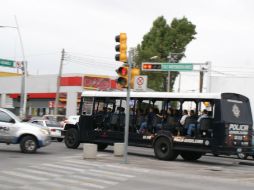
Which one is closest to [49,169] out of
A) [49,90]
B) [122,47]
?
[122,47]

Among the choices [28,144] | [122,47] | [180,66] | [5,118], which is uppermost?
[180,66]

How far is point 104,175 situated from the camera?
49.5ft

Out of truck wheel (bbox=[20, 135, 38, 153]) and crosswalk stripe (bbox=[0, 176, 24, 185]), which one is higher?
truck wheel (bbox=[20, 135, 38, 153])

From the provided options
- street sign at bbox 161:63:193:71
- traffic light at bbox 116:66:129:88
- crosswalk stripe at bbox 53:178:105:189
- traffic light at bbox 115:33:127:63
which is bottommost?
crosswalk stripe at bbox 53:178:105:189

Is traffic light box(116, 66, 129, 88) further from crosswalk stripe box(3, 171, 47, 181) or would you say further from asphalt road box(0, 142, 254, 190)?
crosswalk stripe box(3, 171, 47, 181)

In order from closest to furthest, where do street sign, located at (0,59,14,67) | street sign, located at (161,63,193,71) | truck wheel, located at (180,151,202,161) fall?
1. truck wheel, located at (180,151,202,161)
2. street sign, located at (161,63,193,71)
3. street sign, located at (0,59,14,67)

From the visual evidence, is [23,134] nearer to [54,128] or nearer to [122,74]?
[122,74]

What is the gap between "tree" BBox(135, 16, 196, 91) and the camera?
54.8 metres

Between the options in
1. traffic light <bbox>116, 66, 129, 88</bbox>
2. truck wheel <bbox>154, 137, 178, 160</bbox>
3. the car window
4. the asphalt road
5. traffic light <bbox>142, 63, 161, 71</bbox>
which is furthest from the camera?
traffic light <bbox>142, 63, 161, 71</bbox>

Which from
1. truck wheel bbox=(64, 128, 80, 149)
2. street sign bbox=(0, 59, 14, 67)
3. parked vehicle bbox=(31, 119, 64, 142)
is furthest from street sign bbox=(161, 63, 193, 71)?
truck wheel bbox=(64, 128, 80, 149)

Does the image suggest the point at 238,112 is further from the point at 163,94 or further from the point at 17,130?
the point at 17,130

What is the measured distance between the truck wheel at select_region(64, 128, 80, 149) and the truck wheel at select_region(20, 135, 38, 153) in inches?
170

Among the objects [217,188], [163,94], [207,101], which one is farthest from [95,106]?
[217,188]

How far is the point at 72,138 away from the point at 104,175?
437 inches
